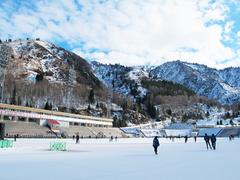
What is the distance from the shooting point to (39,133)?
237ft

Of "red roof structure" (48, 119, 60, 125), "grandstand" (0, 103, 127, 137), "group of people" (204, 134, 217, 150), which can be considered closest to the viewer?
"group of people" (204, 134, 217, 150)

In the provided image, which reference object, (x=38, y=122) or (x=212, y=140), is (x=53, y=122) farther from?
→ (x=212, y=140)

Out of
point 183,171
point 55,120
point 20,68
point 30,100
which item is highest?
point 20,68

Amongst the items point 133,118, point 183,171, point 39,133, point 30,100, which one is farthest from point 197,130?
point 183,171

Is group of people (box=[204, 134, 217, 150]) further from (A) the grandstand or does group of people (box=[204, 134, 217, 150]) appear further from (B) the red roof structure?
(B) the red roof structure

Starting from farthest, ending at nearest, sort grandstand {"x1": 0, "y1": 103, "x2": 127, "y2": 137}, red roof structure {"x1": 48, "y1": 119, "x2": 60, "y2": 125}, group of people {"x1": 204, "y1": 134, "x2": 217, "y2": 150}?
red roof structure {"x1": 48, "y1": 119, "x2": 60, "y2": 125}
grandstand {"x1": 0, "y1": 103, "x2": 127, "y2": 137}
group of people {"x1": 204, "y1": 134, "x2": 217, "y2": 150}

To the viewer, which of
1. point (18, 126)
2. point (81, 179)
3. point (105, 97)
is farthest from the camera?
point (105, 97)

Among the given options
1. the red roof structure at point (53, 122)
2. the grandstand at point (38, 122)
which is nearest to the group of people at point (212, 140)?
the grandstand at point (38, 122)

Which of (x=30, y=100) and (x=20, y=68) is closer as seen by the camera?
(x=30, y=100)

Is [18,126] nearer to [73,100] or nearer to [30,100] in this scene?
[30,100]

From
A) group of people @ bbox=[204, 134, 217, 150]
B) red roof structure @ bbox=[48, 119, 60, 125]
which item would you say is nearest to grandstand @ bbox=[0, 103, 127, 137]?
red roof structure @ bbox=[48, 119, 60, 125]

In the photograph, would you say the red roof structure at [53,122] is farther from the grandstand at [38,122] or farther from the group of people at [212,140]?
the group of people at [212,140]

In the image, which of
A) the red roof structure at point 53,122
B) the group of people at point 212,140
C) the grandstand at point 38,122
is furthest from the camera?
the red roof structure at point 53,122

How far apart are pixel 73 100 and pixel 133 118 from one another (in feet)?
125
